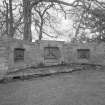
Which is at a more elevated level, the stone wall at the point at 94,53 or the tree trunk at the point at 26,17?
the tree trunk at the point at 26,17

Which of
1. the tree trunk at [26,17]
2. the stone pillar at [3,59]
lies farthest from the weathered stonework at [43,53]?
the tree trunk at [26,17]

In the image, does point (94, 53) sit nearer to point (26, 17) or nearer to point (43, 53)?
point (43, 53)

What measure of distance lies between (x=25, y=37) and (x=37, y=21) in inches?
74.0

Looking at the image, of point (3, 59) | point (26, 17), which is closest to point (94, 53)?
point (3, 59)

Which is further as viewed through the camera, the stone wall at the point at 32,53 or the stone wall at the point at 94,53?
the stone wall at the point at 94,53

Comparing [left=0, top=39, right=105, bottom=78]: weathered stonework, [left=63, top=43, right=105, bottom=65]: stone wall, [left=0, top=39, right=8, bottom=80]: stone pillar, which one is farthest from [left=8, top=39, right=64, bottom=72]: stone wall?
[left=63, top=43, right=105, bottom=65]: stone wall

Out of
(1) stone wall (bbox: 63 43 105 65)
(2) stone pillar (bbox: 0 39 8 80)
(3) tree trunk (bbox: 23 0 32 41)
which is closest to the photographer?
(2) stone pillar (bbox: 0 39 8 80)

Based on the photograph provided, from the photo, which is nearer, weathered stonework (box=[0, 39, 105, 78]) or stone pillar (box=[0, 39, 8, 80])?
stone pillar (box=[0, 39, 8, 80])

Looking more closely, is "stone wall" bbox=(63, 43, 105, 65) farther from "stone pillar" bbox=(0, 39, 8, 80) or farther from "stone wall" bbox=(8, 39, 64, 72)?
"stone pillar" bbox=(0, 39, 8, 80)

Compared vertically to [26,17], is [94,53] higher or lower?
lower

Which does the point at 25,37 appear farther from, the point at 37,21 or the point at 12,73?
the point at 12,73

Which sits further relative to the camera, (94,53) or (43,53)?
(94,53)

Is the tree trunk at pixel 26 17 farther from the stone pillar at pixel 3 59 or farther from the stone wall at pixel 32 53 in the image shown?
the stone pillar at pixel 3 59

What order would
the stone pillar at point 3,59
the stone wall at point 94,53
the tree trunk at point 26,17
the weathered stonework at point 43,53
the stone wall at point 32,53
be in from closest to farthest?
the stone pillar at point 3,59, the weathered stonework at point 43,53, the stone wall at point 32,53, the stone wall at point 94,53, the tree trunk at point 26,17
